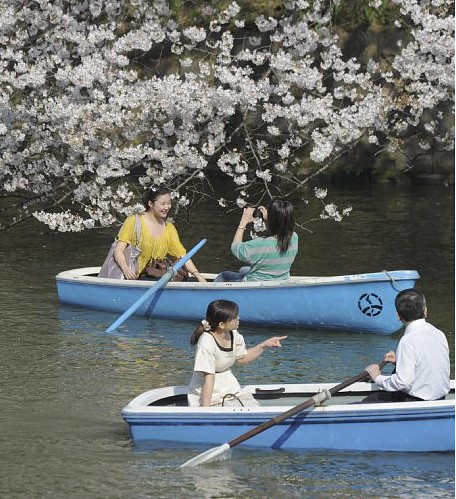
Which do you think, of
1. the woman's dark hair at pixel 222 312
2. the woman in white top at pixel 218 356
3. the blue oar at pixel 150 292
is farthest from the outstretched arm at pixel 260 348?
the blue oar at pixel 150 292

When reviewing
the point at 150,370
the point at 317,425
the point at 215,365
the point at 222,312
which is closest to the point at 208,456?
the point at 215,365

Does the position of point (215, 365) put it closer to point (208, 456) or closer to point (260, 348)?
point (260, 348)


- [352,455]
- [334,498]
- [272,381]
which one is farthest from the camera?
[272,381]

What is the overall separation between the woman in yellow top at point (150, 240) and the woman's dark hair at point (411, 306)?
4805 mm

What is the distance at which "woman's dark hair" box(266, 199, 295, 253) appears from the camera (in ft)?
42.5

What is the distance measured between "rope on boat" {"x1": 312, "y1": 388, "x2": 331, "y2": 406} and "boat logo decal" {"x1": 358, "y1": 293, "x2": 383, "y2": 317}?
12.3 feet

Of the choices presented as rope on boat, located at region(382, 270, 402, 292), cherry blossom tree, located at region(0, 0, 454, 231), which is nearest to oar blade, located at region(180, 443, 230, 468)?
rope on boat, located at region(382, 270, 402, 292)

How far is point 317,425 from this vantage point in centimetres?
964

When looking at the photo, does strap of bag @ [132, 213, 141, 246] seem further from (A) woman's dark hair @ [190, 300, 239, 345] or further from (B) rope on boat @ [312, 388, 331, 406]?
(B) rope on boat @ [312, 388, 331, 406]

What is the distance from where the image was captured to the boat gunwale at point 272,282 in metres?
12.9

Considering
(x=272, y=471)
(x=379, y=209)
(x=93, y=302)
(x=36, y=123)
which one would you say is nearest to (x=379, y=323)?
(x=93, y=302)

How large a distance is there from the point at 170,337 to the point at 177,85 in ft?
12.7

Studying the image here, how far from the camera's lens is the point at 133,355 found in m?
12.8

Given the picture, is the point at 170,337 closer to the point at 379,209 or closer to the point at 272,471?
the point at 272,471
